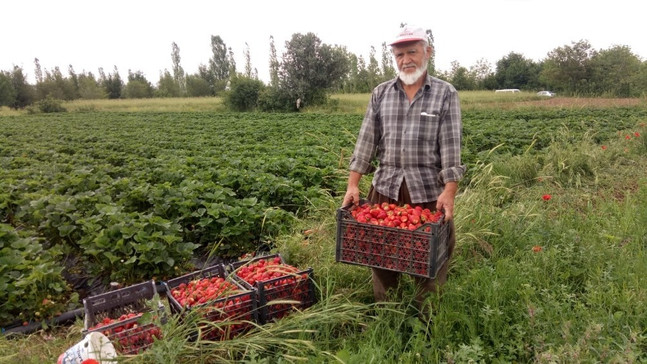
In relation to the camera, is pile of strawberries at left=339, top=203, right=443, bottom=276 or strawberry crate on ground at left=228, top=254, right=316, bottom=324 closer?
pile of strawberries at left=339, top=203, right=443, bottom=276

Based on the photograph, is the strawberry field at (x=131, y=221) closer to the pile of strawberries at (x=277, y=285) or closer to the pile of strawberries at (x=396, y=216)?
the pile of strawberries at (x=277, y=285)

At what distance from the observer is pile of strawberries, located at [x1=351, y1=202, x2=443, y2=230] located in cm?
309

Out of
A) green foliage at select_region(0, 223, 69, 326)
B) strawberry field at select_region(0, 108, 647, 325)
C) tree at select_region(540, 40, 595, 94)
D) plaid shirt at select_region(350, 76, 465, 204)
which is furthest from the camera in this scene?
tree at select_region(540, 40, 595, 94)

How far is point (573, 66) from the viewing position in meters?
44.8

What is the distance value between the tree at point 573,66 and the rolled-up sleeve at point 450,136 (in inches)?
1839

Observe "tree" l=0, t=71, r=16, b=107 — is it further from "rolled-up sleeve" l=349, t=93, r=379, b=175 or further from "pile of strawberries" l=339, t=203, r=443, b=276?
"pile of strawberries" l=339, t=203, r=443, b=276

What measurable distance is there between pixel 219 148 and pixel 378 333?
383 inches

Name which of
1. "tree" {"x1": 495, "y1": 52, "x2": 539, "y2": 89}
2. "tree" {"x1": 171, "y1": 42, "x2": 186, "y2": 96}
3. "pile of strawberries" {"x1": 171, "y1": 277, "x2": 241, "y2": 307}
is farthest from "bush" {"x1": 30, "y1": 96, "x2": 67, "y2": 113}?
"tree" {"x1": 495, "y1": 52, "x2": 539, "y2": 89}

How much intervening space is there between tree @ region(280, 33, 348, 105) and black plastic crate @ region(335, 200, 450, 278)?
34.8 m

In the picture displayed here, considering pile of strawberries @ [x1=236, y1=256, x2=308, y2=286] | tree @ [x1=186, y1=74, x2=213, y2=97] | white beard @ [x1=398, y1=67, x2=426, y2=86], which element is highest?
tree @ [x1=186, y1=74, x2=213, y2=97]

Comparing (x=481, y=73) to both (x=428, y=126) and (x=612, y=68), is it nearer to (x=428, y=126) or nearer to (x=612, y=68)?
(x=612, y=68)

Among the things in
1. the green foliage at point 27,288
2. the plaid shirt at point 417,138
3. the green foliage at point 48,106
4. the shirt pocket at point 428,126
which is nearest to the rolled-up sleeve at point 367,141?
the plaid shirt at point 417,138

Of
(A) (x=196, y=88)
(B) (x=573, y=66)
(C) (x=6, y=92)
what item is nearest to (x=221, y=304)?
(B) (x=573, y=66)

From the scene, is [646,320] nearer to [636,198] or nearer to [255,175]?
[636,198]
